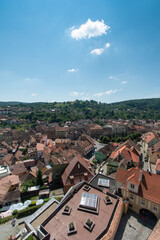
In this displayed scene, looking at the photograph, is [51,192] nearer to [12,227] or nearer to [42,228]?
[12,227]

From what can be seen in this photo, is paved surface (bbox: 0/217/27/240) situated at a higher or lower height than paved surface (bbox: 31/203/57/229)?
lower

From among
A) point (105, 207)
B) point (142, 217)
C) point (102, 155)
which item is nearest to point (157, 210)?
point (142, 217)

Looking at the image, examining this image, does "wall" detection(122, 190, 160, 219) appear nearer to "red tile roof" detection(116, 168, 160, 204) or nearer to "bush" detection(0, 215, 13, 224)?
"red tile roof" detection(116, 168, 160, 204)

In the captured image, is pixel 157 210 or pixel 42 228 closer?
pixel 42 228

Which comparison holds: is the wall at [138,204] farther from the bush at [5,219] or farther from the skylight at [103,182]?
the bush at [5,219]

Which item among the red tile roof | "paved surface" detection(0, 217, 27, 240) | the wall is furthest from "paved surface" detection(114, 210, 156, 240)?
"paved surface" detection(0, 217, 27, 240)

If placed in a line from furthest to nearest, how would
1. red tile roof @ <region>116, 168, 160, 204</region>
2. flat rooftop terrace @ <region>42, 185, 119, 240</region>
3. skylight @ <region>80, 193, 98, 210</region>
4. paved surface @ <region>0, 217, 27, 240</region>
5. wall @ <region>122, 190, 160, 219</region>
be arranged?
paved surface @ <region>0, 217, 27, 240</region>
red tile roof @ <region>116, 168, 160, 204</region>
wall @ <region>122, 190, 160, 219</region>
skylight @ <region>80, 193, 98, 210</region>
flat rooftop terrace @ <region>42, 185, 119, 240</region>
